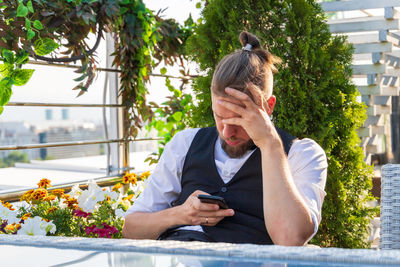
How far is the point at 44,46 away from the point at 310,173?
1.86m

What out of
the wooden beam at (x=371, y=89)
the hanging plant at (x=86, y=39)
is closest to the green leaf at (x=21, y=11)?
the hanging plant at (x=86, y=39)

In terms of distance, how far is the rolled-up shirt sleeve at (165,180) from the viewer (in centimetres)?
196

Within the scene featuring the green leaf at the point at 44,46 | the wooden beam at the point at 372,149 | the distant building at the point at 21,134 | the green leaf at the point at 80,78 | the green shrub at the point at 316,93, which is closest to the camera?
the green leaf at the point at 44,46

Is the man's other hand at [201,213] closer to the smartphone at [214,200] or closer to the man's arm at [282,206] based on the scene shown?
the smartphone at [214,200]

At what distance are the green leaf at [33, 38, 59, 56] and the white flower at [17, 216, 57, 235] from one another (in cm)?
108

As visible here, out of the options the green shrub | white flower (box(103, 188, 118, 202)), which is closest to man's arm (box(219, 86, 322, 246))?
white flower (box(103, 188, 118, 202))

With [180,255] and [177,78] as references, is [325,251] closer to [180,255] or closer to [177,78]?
[180,255]

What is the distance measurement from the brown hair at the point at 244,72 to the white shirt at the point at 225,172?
9.9 inches

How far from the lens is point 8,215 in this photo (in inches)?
99.2

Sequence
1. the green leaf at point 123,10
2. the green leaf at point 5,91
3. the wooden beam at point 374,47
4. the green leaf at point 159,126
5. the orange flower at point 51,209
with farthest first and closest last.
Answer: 1. the wooden beam at point 374,47
2. the green leaf at point 159,126
3. the green leaf at point 123,10
4. the green leaf at point 5,91
5. the orange flower at point 51,209

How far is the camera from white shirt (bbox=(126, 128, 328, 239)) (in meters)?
1.74

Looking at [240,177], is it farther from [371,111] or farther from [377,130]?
[377,130]

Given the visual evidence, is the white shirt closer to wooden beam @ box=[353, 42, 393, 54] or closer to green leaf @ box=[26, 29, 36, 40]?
green leaf @ box=[26, 29, 36, 40]

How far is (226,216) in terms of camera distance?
5.81 ft
